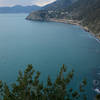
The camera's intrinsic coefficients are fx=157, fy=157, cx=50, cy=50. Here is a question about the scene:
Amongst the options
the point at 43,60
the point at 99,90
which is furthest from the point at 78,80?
the point at 43,60

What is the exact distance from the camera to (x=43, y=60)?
86.9 ft

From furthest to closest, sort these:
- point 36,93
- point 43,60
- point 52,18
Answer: point 52,18
point 43,60
point 36,93

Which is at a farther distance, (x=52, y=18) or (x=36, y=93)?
(x=52, y=18)

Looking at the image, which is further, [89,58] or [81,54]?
[81,54]

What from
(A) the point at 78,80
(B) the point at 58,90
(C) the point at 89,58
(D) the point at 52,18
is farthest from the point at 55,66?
(D) the point at 52,18

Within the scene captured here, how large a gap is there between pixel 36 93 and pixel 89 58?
70.2ft

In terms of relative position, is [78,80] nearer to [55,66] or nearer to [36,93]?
[55,66]

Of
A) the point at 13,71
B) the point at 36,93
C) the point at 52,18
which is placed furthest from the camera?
the point at 52,18

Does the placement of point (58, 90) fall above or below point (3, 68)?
above

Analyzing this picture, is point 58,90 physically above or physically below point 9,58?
above

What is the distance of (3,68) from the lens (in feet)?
77.1

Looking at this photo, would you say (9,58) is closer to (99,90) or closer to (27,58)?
(27,58)

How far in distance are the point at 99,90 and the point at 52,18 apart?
93781 millimetres

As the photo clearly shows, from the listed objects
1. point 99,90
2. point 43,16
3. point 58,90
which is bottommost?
point 99,90
